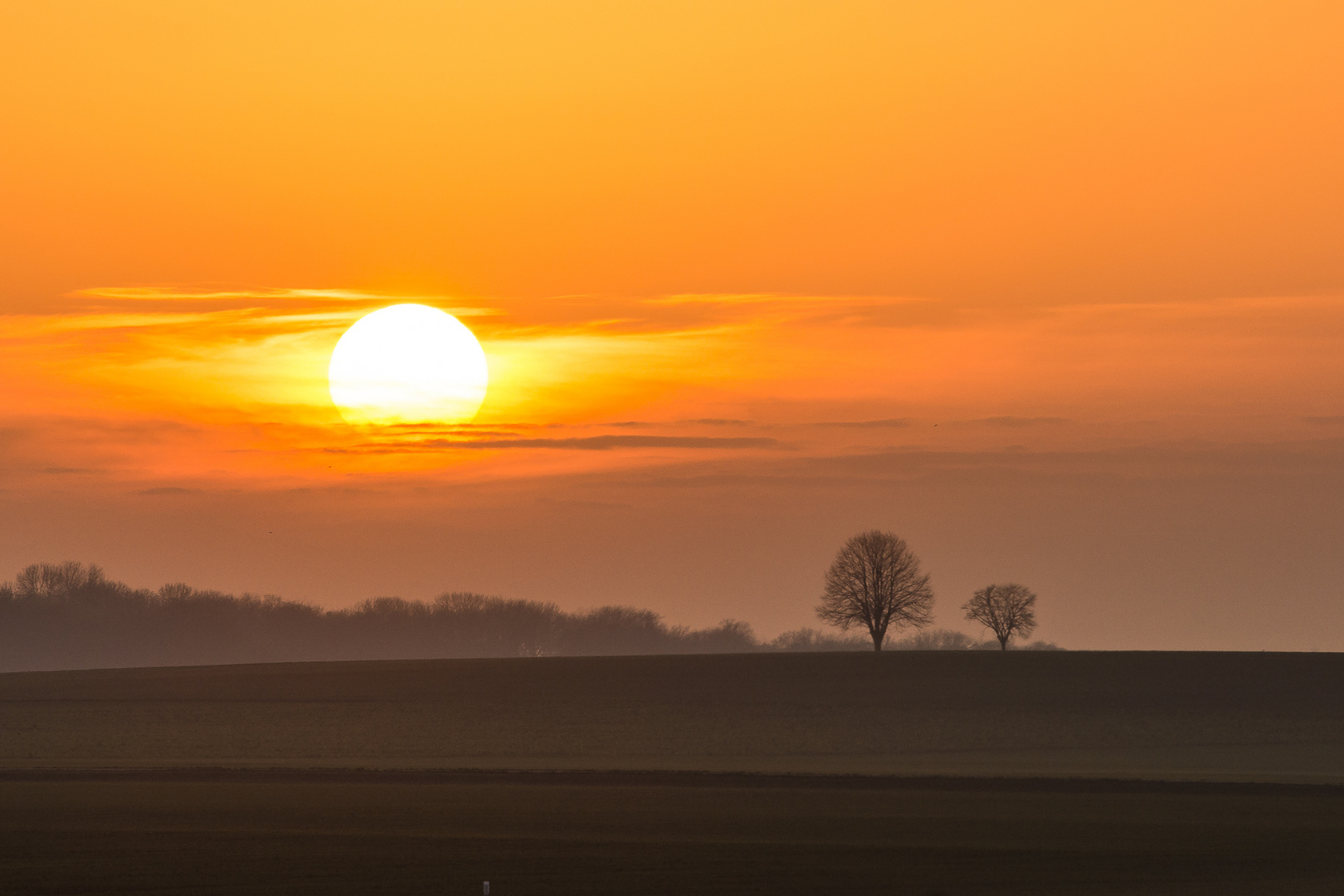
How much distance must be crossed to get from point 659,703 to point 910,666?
66.3ft

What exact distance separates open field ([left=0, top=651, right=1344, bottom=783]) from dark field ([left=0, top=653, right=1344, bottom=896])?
287 millimetres

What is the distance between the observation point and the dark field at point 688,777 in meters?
27.7

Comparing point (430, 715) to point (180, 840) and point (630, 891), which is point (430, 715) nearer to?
point (180, 840)

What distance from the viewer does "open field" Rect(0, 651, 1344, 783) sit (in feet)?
185

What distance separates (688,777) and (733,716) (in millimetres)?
23194

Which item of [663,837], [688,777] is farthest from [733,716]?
[663,837]

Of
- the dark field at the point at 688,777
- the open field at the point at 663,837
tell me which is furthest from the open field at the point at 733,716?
the open field at the point at 663,837

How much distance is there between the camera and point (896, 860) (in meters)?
29.0

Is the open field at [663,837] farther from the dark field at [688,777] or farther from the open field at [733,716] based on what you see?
the open field at [733,716]

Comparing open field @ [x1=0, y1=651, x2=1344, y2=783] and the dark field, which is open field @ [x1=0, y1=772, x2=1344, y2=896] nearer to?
the dark field

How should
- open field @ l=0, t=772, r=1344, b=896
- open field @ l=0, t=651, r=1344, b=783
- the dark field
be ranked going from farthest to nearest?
open field @ l=0, t=651, r=1344, b=783 < the dark field < open field @ l=0, t=772, r=1344, b=896

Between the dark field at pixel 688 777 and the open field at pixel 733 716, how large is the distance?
0.94 feet

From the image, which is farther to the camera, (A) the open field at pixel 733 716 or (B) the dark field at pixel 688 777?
(A) the open field at pixel 733 716

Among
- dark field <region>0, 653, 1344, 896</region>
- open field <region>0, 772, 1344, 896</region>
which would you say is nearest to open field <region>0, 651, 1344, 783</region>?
dark field <region>0, 653, 1344, 896</region>
